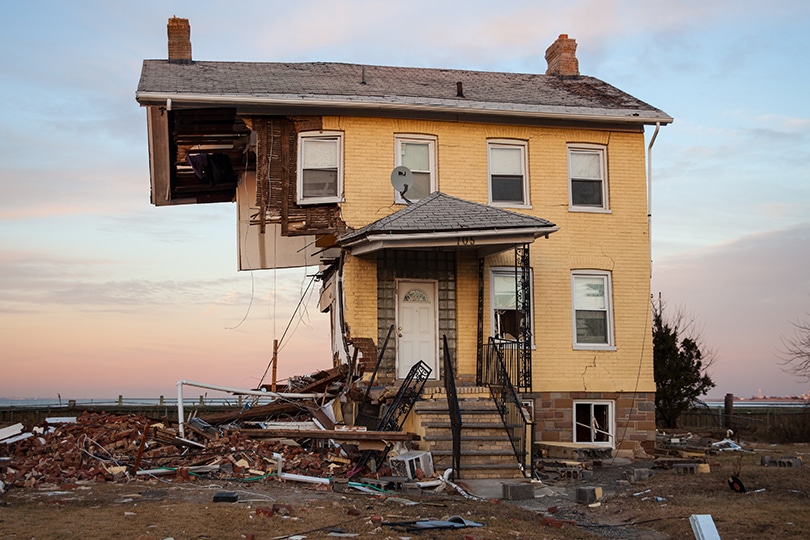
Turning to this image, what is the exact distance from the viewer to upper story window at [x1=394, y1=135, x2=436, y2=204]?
58.6 ft

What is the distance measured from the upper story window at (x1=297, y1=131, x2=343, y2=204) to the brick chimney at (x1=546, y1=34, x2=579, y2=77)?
7245mm

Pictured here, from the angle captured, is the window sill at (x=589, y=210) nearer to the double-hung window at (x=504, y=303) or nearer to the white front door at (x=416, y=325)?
the double-hung window at (x=504, y=303)

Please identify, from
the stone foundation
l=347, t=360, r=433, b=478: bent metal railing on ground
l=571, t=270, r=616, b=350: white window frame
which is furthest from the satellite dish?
the stone foundation

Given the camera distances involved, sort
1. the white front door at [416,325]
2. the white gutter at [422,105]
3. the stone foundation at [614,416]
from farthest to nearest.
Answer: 1. the stone foundation at [614,416]
2. the white front door at [416,325]
3. the white gutter at [422,105]

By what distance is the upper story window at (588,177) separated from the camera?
61.2ft

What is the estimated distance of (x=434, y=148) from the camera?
1808 cm

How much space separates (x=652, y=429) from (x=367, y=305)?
656cm

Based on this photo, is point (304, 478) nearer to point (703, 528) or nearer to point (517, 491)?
point (517, 491)

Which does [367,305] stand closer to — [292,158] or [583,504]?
[292,158]

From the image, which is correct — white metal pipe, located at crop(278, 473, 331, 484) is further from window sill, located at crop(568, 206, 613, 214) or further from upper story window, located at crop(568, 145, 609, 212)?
upper story window, located at crop(568, 145, 609, 212)

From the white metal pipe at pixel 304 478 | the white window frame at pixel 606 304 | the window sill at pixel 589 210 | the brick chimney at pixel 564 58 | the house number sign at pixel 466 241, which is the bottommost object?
the white metal pipe at pixel 304 478

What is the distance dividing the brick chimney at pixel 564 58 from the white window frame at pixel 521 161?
4316 millimetres

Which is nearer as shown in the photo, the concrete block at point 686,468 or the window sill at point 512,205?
the concrete block at point 686,468

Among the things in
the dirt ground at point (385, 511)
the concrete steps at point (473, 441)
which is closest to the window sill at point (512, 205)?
the concrete steps at point (473, 441)
